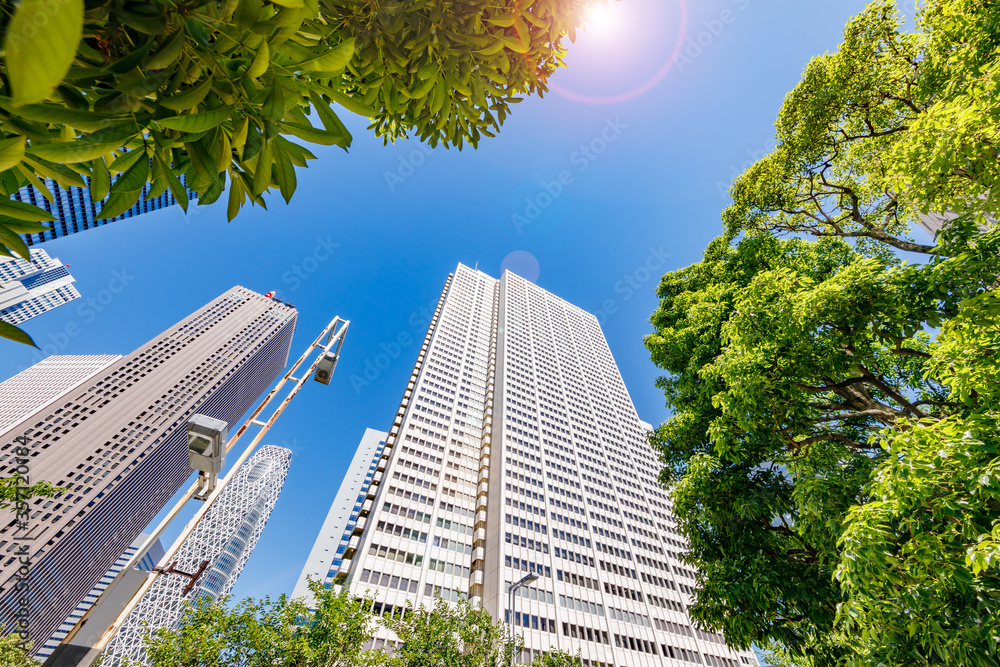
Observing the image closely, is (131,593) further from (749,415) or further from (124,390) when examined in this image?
(124,390)

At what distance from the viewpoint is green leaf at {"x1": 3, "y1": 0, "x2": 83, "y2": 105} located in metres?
0.73

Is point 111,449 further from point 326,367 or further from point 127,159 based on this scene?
point 127,159

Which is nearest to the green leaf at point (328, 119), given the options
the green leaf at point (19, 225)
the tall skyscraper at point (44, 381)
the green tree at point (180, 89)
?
the green tree at point (180, 89)

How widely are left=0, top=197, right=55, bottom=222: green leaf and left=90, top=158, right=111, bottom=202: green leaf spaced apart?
0.58ft

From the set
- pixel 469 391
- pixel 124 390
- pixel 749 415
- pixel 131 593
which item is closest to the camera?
pixel 131 593

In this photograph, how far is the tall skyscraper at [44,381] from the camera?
4699 inches

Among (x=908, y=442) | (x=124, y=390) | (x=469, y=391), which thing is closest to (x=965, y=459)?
(x=908, y=442)

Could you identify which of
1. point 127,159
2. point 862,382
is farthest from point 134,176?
point 862,382

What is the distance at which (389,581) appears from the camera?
1544 inches

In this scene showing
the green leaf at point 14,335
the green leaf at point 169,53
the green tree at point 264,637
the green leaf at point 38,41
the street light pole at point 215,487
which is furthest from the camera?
the green tree at point 264,637

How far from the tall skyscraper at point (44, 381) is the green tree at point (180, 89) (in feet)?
520

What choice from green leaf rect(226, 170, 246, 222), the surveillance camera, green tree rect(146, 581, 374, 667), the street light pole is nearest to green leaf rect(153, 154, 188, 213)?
green leaf rect(226, 170, 246, 222)

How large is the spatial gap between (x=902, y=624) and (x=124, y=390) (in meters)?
123

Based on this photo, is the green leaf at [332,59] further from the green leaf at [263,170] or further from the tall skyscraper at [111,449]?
the tall skyscraper at [111,449]
